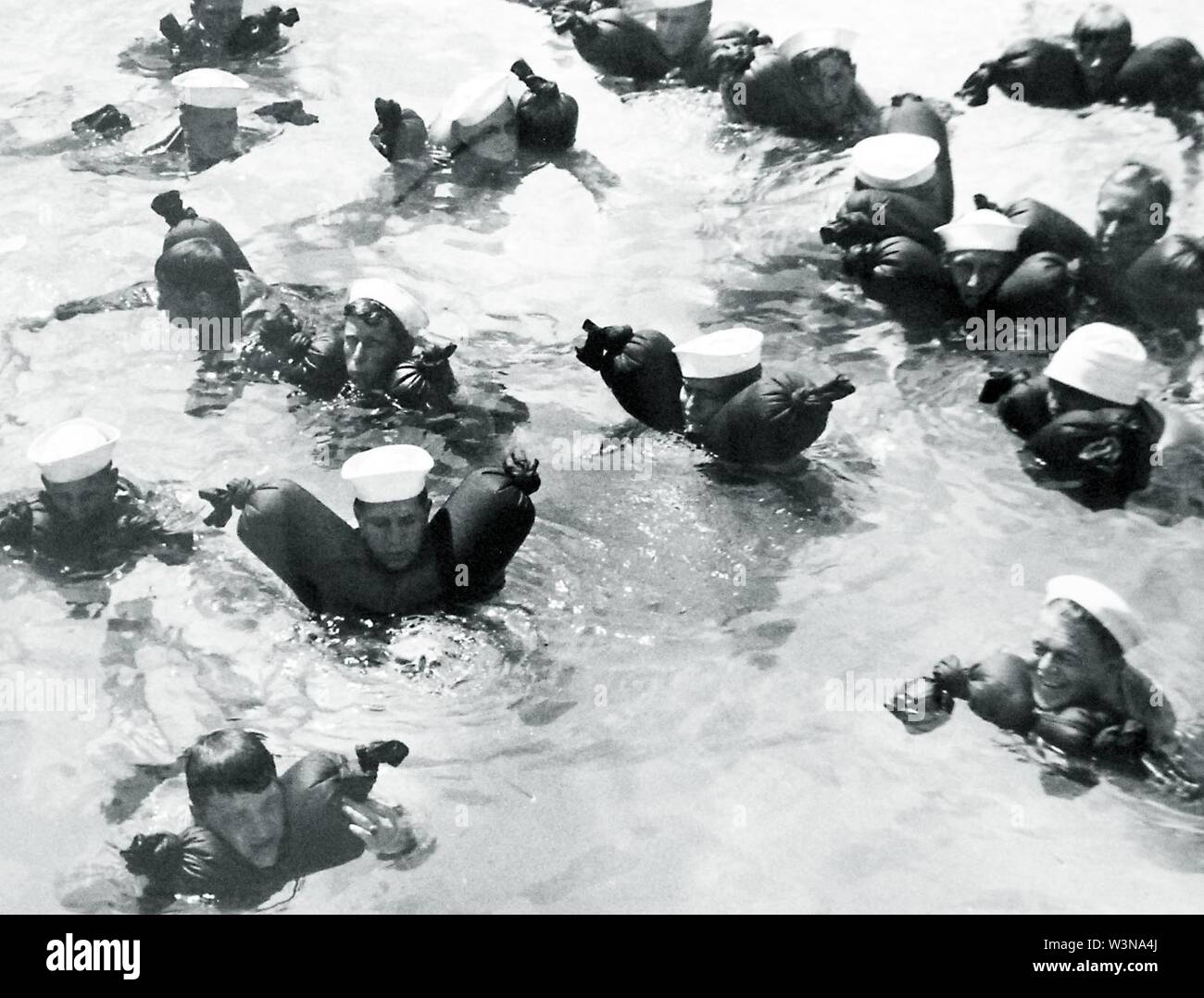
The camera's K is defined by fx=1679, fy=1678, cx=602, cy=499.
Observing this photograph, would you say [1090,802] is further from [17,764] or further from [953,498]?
[17,764]

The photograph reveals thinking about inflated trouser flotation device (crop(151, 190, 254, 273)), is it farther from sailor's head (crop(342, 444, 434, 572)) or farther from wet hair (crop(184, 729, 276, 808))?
wet hair (crop(184, 729, 276, 808))

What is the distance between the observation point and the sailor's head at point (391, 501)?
5.04 meters

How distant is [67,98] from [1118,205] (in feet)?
15.9

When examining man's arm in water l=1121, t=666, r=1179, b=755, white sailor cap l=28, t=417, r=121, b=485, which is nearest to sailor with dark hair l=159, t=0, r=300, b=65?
white sailor cap l=28, t=417, r=121, b=485

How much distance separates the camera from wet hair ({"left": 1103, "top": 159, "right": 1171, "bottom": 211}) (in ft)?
21.4

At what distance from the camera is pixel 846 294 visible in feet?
22.3

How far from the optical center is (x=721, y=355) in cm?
583

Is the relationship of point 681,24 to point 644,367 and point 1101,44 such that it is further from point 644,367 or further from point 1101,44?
point 644,367

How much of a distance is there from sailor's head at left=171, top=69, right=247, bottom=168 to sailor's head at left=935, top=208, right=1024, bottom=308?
11.0ft

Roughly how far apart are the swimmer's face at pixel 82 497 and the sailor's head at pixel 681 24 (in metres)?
3.97

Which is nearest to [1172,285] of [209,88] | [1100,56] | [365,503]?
[1100,56]

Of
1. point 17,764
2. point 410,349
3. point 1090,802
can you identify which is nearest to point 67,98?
point 410,349

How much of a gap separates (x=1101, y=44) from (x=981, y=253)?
1.50 metres

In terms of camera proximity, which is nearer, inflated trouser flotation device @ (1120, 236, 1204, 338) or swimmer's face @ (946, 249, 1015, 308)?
inflated trouser flotation device @ (1120, 236, 1204, 338)
